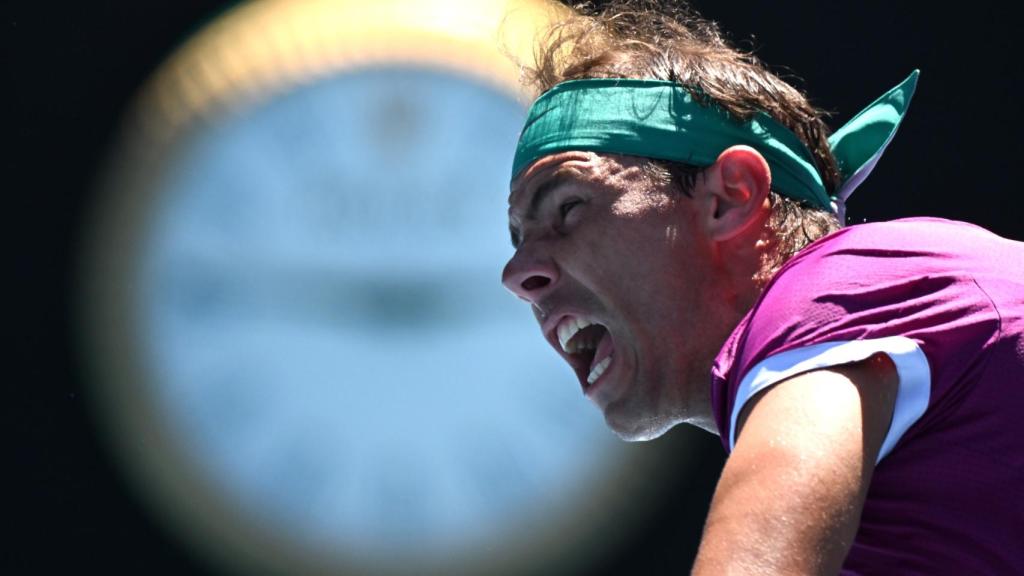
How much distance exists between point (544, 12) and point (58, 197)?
79cm

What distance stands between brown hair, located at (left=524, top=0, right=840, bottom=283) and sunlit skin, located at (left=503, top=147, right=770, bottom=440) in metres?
0.03

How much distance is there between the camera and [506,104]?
6.78ft

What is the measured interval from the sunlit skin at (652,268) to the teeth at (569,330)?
0.07 ft

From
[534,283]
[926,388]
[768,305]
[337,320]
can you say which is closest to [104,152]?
[337,320]

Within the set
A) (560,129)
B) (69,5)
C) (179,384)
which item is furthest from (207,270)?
(560,129)

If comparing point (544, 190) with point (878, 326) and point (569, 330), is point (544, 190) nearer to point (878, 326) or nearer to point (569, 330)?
point (569, 330)

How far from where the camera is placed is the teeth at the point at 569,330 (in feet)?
4.53

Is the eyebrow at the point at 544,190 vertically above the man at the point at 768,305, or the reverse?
the eyebrow at the point at 544,190

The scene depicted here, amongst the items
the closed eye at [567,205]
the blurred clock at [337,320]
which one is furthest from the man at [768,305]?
the blurred clock at [337,320]

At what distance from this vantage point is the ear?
1.30m

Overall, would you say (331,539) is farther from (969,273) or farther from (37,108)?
(969,273)

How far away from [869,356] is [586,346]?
1.98ft

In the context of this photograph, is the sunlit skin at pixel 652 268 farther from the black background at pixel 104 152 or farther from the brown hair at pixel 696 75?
the black background at pixel 104 152

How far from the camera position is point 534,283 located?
1406 mm
